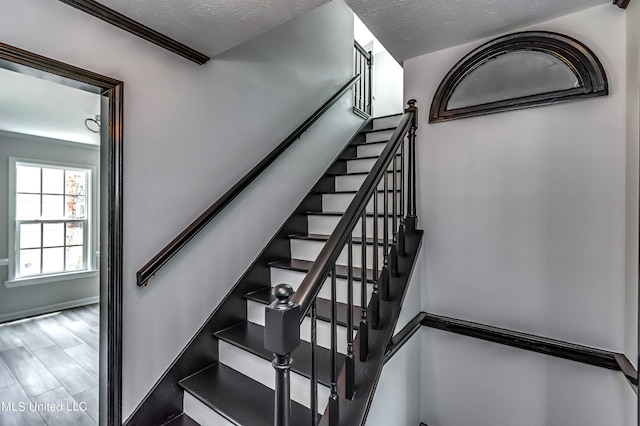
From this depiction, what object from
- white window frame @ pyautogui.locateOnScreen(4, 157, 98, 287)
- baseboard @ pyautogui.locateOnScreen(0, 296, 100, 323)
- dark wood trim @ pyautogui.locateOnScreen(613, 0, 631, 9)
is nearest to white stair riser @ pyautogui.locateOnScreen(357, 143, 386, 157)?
dark wood trim @ pyautogui.locateOnScreen(613, 0, 631, 9)

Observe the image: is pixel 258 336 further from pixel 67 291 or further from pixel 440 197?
pixel 67 291

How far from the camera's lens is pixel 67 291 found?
174 inches

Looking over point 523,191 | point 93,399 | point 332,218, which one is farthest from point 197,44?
point 93,399

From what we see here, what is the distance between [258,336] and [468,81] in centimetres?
192

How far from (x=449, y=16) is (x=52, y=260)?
5.38m

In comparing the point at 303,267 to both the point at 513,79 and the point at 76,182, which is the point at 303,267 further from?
the point at 76,182

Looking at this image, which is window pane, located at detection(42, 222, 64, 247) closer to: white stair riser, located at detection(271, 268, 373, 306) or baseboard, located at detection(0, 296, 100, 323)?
baseboard, located at detection(0, 296, 100, 323)

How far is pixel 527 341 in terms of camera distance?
1.59 meters

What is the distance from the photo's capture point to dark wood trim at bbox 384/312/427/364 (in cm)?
Answer: 153

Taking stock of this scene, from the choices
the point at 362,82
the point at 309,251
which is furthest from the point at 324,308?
the point at 362,82

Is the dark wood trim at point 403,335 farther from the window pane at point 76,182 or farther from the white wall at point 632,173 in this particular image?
the window pane at point 76,182

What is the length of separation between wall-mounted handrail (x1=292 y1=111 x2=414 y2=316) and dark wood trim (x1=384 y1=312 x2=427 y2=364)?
0.68 meters

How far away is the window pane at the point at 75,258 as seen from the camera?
4.50 meters

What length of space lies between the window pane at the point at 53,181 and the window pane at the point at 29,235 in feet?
1.58
